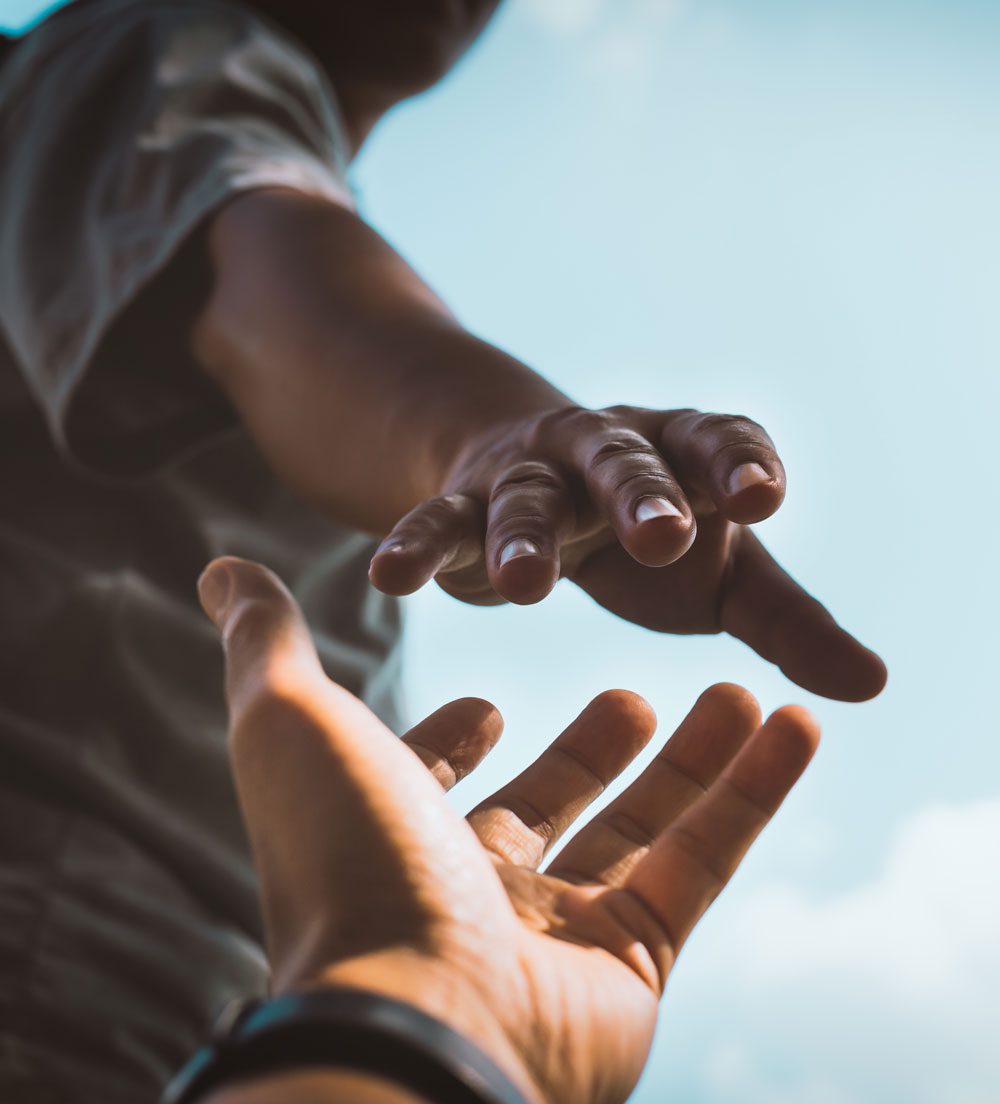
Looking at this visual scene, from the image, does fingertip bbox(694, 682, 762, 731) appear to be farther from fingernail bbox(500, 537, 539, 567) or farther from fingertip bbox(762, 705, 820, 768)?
fingernail bbox(500, 537, 539, 567)

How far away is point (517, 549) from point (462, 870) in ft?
0.41

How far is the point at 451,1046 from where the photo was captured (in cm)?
25

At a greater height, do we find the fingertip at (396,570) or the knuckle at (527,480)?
the knuckle at (527,480)

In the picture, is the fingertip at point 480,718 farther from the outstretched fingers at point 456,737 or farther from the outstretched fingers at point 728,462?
the outstretched fingers at point 728,462

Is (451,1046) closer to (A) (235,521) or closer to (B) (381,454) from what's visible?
(B) (381,454)

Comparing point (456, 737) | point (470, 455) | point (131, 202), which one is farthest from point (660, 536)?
point (131, 202)

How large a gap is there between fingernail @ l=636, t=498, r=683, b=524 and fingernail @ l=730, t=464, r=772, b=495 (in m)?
0.03

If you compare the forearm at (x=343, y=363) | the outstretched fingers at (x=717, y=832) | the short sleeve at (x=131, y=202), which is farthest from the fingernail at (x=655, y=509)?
the short sleeve at (x=131, y=202)

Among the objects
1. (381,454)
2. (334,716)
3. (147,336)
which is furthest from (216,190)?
(334,716)

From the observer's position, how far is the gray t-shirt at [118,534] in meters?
0.53

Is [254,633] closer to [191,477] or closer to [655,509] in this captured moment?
[655,509]

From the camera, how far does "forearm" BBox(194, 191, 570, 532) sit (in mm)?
435

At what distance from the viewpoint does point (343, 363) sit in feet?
1.55

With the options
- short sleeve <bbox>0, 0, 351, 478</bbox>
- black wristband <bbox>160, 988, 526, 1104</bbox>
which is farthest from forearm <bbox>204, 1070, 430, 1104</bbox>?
short sleeve <bbox>0, 0, 351, 478</bbox>
